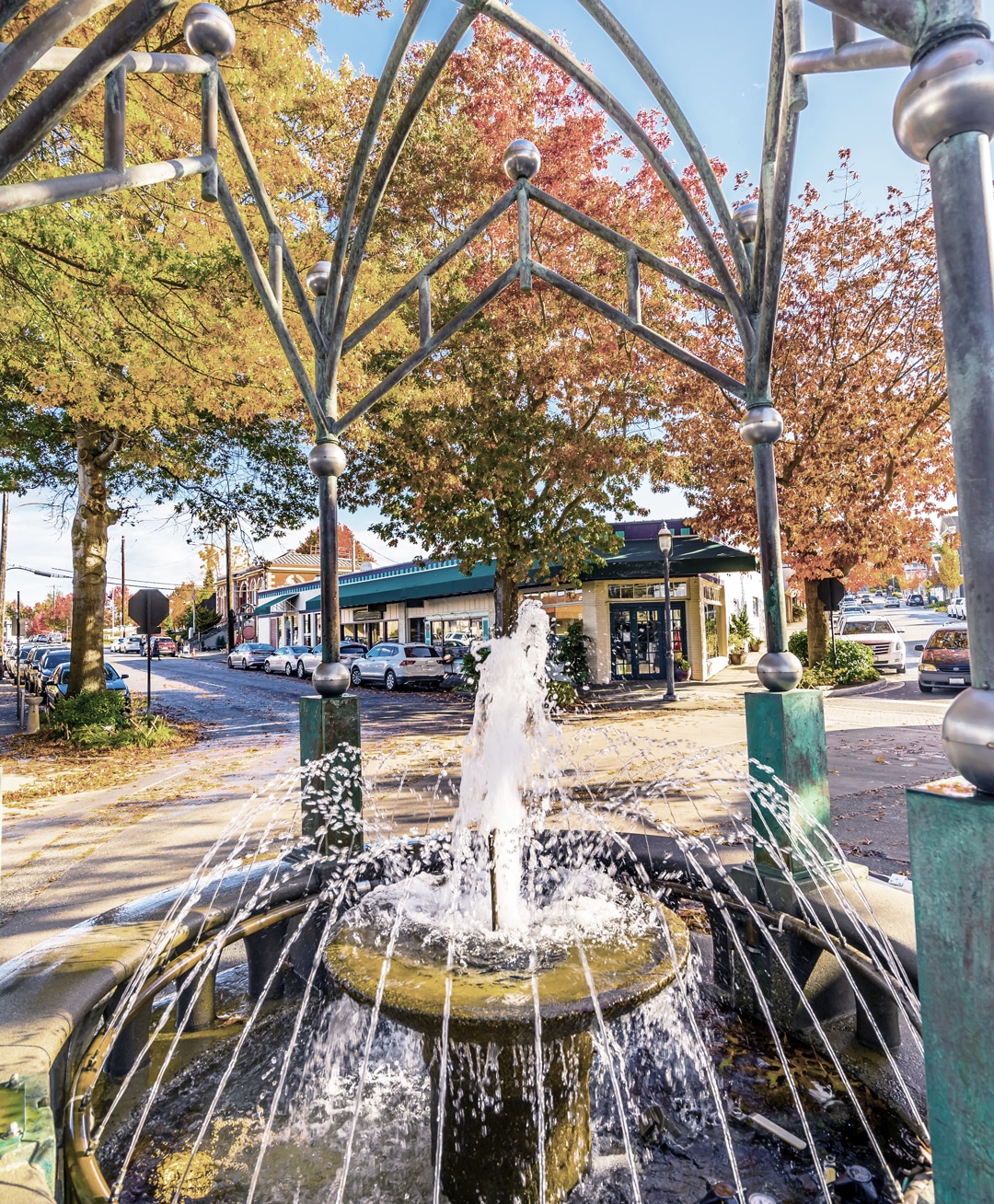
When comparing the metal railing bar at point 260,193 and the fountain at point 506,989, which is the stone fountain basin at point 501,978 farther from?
the metal railing bar at point 260,193

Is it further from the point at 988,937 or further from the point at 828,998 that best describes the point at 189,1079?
the point at 988,937

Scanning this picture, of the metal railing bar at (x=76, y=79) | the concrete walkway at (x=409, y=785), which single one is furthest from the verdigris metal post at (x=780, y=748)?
the metal railing bar at (x=76, y=79)

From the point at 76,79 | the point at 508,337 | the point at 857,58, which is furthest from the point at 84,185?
the point at 508,337

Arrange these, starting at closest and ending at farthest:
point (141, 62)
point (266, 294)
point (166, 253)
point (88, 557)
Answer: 1. point (141, 62)
2. point (266, 294)
3. point (166, 253)
4. point (88, 557)

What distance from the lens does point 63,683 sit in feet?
64.5

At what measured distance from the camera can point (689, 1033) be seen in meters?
3.49

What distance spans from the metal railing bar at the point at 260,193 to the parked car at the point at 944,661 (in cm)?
1865

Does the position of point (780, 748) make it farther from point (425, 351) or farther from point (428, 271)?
point (428, 271)

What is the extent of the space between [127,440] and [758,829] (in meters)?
14.5

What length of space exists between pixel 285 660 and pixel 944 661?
27105mm

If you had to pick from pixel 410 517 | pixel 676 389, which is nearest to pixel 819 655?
pixel 676 389

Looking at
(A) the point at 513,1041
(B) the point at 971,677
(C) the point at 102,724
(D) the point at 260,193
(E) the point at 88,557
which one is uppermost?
(D) the point at 260,193

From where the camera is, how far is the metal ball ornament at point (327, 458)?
14.0 feet

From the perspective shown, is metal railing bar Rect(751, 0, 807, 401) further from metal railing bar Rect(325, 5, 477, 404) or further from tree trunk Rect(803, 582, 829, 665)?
tree trunk Rect(803, 582, 829, 665)
